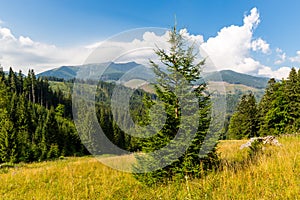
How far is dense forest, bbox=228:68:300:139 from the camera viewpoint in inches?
1391

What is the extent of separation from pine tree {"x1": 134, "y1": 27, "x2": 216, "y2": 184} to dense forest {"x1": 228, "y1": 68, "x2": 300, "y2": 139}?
29044 millimetres

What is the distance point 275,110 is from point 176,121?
39.1 metres

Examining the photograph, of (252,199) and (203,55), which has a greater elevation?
(203,55)

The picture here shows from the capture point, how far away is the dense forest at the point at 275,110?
3534 centimetres

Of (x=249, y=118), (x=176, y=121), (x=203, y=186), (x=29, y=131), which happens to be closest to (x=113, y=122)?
(x=176, y=121)

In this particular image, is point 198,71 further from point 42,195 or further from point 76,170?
point 76,170

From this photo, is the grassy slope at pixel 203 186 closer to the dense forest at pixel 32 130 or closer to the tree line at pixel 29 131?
the dense forest at pixel 32 130

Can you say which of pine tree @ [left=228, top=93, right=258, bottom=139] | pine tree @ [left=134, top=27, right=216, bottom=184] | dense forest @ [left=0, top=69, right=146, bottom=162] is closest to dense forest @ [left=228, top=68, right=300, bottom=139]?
pine tree @ [left=228, top=93, right=258, bottom=139]

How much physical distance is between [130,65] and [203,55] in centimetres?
228

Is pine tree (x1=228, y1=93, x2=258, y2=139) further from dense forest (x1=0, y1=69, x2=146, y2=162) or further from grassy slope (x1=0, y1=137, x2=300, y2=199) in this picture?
grassy slope (x1=0, y1=137, x2=300, y2=199)

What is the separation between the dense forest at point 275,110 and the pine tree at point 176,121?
2904 cm

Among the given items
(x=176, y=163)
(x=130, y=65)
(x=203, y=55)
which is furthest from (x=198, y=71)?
(x=176, y=163)

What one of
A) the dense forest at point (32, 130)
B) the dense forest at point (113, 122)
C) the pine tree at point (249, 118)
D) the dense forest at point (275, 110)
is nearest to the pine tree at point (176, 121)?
the dense forest at point (113, 122)

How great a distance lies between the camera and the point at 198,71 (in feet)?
19.7
